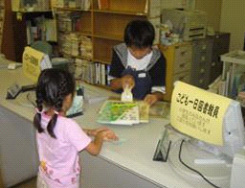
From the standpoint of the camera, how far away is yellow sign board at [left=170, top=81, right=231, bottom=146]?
3.35 feet

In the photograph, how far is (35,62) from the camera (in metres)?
1.80

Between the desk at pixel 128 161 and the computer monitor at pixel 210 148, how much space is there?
4cm

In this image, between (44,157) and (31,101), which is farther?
(31,101)

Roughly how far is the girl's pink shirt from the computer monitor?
13.7 inches

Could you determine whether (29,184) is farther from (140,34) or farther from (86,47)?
(86,47)

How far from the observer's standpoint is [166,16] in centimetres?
364

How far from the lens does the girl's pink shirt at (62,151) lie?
47.2 inches

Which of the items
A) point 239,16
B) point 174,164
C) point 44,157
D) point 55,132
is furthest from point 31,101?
point 239,16

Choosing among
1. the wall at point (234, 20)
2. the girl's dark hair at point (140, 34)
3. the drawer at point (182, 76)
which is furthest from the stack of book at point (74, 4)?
the girl's dark hair at point (140, 34)

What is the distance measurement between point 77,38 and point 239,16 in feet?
7.29

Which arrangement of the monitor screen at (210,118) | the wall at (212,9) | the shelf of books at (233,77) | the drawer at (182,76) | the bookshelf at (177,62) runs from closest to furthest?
the monitor screen at (210,118), the shelf of books at (233,77), the bookshelf at (177,62), the drawer at (182,76), the wall at (212,9)

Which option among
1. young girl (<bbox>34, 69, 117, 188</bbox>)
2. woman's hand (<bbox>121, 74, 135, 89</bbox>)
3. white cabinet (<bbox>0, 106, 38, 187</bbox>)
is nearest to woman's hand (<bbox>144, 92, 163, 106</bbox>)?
woman's hand (<bbox>121, 74, 135, 89</bbox>)

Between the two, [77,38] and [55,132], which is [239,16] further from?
[55,132]

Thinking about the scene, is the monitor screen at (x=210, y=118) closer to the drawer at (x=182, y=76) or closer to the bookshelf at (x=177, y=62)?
the bookshelf at (x=177, y=62)
